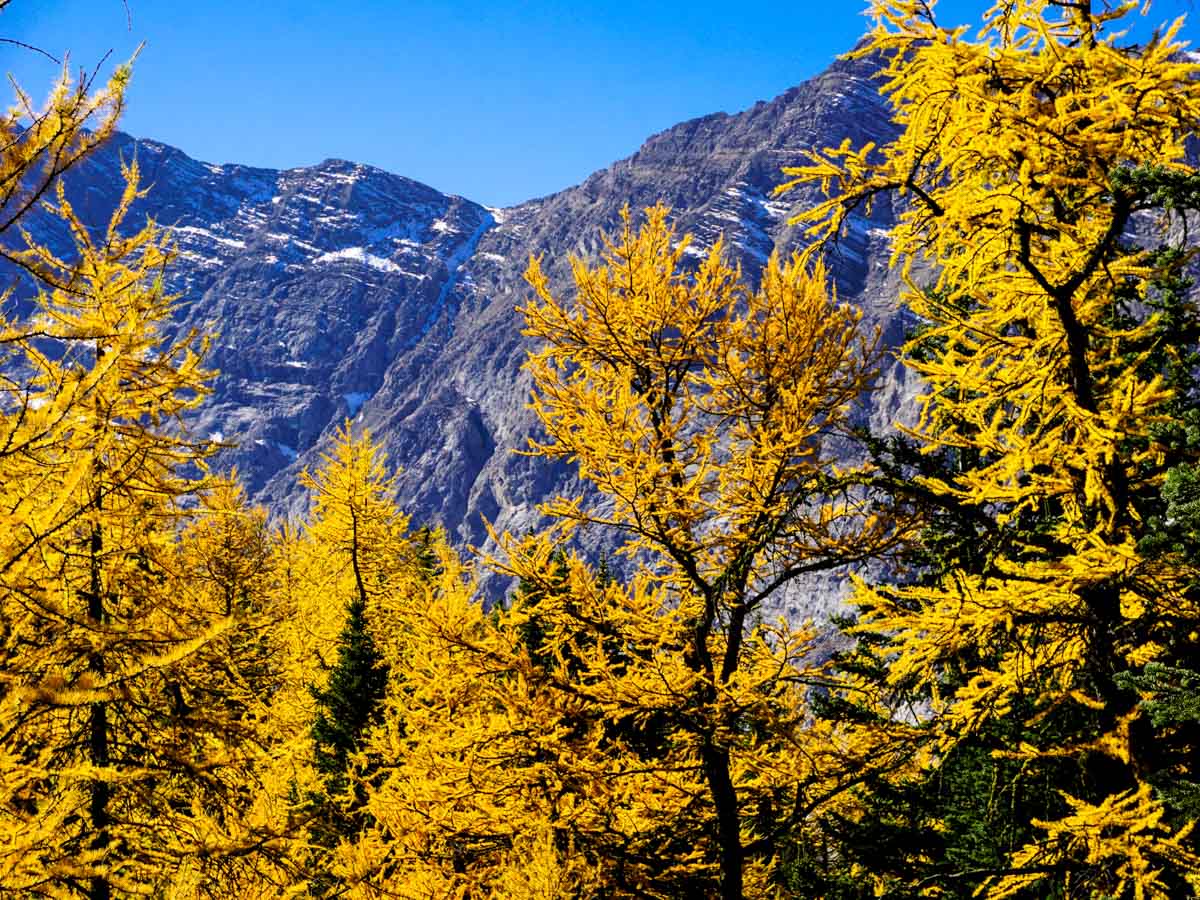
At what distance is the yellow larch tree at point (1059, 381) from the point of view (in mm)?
4301

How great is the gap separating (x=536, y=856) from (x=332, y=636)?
12.1 metres

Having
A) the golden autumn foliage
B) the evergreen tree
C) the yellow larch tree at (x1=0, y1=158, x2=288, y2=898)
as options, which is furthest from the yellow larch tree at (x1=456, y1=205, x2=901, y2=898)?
the evergreen tree

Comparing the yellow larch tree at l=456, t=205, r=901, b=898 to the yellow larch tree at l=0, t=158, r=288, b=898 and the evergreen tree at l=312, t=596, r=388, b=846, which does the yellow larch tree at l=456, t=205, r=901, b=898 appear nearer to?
the yellow larch tree at l=0, t=158, r=288, b=898

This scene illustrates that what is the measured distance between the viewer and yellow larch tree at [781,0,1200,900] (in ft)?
14.1

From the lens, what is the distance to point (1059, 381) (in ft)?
16.7

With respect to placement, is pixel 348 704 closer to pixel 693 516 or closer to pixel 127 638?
pixel 127 638

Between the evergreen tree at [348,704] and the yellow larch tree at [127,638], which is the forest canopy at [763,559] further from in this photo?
the evergreen tree at [348,704]

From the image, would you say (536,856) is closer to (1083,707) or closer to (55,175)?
(1083,707)

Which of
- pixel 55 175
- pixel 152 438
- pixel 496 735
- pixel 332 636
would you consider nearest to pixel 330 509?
pixel 332 636

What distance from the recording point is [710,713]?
682cm

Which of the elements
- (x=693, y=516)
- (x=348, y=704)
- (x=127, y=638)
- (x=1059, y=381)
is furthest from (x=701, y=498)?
(x=348, y=704)

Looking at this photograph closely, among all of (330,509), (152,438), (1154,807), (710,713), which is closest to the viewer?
(1154,807)

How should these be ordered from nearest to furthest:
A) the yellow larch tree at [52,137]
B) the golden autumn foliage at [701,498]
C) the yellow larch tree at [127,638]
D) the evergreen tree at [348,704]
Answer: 1. the yellow larch tree at [52,137]
2. the yellow larch tree at [127,638]
3. the golden autumn foliage at [701,498]
4. the evergreen tree at [348,704]

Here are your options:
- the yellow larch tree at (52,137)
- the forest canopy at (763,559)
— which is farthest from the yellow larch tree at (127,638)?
the yellow larch tree at (52,137)
